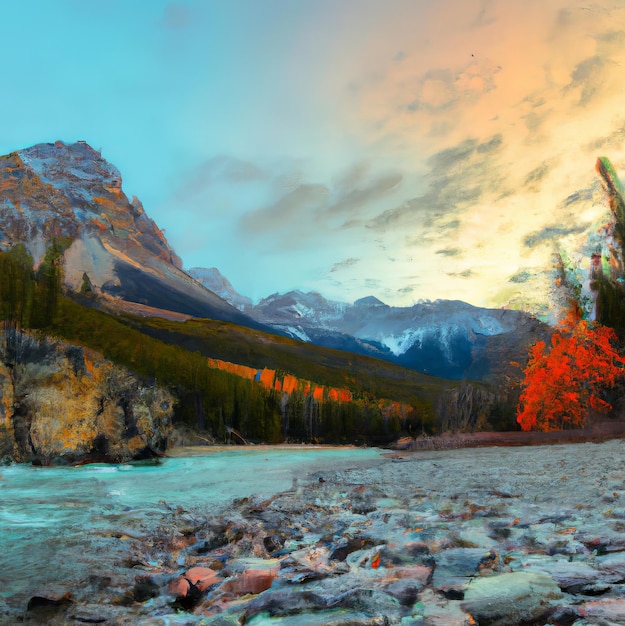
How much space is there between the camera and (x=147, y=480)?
53.5 feet

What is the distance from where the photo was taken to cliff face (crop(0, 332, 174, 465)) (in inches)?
931

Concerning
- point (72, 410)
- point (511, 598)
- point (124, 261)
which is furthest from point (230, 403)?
point (124, 261)

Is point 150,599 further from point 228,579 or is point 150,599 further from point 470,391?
point 470,391

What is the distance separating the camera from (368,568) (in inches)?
168

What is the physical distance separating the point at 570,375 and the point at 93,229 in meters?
160

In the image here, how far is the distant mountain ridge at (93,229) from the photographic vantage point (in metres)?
132

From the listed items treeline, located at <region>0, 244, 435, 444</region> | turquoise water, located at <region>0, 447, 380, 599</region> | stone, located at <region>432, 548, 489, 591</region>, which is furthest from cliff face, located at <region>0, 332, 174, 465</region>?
treeline, located at <region>0, 244, 435, 444</region>

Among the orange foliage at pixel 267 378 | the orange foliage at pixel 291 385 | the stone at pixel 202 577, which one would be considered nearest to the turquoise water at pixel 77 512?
the stone at pixel 202 577

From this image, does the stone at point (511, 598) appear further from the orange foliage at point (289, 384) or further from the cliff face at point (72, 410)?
the orange foliage at point (289, 384)

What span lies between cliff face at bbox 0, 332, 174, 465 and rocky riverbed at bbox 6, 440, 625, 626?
1848 centimetres

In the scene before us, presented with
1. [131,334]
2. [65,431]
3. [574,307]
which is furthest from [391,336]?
[65,431]

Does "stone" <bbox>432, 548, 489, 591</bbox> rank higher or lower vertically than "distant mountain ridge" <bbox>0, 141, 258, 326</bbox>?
lower

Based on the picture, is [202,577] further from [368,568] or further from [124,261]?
[124,261]

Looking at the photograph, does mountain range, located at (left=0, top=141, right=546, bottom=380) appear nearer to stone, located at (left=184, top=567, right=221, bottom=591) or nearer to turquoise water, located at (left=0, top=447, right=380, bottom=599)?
turquoise water, located at (left=0, top=447, right=380, bottom=599)
